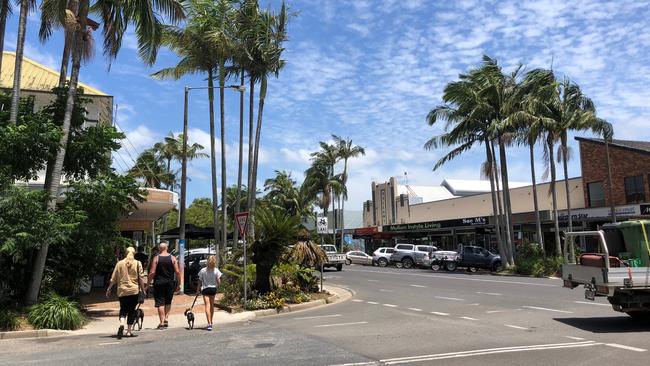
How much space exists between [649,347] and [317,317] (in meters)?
7.05

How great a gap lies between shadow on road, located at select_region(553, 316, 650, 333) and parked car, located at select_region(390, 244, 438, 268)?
88.6 ft

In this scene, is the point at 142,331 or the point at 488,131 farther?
the point at 488,131

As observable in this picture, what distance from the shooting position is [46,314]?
1155 centimetres

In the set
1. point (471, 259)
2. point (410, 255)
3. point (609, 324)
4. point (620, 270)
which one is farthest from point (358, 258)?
point (620, 270)

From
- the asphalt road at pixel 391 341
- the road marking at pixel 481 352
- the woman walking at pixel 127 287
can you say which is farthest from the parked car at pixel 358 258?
the road marking at pixel 481 352

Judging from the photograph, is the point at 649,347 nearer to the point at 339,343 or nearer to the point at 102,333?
the point at 339,343

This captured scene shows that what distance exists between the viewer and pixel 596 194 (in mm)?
35750

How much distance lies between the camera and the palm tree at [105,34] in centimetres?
1259

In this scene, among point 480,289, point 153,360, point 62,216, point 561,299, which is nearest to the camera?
point 153,360

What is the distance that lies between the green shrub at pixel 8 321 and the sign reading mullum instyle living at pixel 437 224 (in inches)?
1343

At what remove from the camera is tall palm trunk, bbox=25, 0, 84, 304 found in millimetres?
12273

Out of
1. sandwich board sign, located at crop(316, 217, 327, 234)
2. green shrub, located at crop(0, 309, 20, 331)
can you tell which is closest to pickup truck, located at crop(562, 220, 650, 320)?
sandwich board sign, located at crop(316, 217, 327, 234)

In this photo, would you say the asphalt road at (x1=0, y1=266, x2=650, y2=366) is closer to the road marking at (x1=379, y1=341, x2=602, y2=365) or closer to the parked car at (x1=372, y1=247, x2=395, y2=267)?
the road marking at (x1=379, y1=341, x2=602, y2=365)

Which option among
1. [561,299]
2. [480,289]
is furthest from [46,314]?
[480,289]
